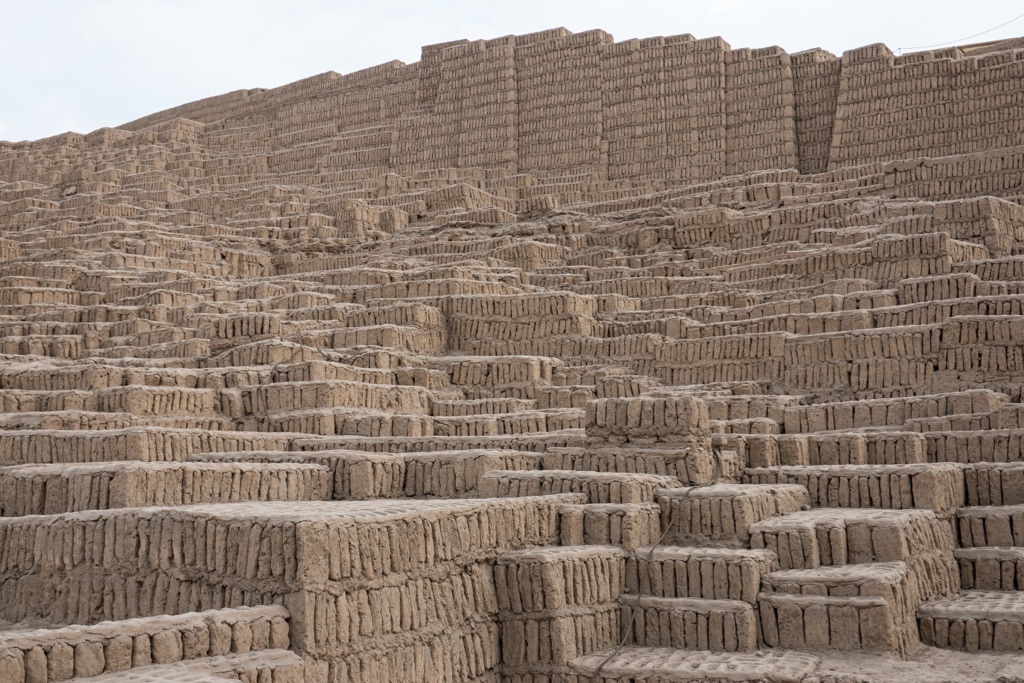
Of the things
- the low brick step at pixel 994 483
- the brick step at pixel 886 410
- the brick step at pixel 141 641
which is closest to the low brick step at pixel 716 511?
the low brick step at pixel 994 483

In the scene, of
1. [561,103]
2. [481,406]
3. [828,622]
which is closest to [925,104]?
[561,103]

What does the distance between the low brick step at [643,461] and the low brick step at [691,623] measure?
4.54 feet

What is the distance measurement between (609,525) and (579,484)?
579 millimetres

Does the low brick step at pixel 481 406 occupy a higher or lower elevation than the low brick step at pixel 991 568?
higher

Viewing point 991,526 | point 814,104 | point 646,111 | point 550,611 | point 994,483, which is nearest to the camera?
point 550,611

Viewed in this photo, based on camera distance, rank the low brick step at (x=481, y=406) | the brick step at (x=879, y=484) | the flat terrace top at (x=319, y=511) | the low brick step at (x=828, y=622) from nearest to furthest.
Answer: the flat terrace top at (x=319, y=511) → the low brick step at (x=828, y=622) → the brick step at (x=879, y=484) → the low brick step at (x=481, y=406)

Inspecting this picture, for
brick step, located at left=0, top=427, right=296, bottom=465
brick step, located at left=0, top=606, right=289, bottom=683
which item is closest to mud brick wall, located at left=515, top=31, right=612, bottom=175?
brick step, located at left=0, top=427, right=296, bottom=465

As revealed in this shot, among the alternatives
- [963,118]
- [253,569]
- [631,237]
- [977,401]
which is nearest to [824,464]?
[977,401]

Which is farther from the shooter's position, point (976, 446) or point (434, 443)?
point (434, 443)

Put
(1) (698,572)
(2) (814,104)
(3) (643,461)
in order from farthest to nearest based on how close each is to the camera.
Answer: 1. (2) (814,104)
2. (3) (643,461)
3. (1) (698,572)

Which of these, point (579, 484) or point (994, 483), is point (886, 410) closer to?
point (994, 483)

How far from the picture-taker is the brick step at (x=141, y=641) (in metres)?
5.69

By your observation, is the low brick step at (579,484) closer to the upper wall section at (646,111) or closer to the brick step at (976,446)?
the brick step at (976,446)

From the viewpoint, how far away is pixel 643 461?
9320mm
